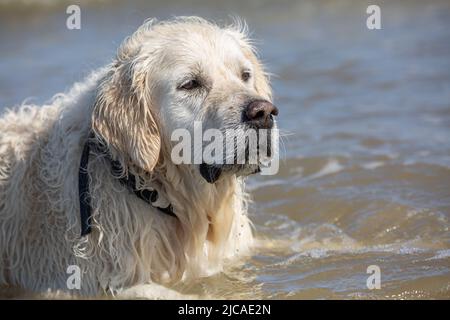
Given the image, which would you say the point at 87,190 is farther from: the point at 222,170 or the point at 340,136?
the point at 340,136

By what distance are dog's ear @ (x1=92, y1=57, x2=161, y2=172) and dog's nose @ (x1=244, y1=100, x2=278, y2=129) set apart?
0.69 metres

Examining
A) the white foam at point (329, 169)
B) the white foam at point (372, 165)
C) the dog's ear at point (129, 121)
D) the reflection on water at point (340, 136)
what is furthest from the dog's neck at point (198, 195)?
the white foam at point (372, 165)

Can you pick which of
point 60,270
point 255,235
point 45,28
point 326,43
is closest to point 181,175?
point 60,270

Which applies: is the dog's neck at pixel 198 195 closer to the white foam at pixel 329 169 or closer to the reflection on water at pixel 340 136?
the reflection on water at pixel 340 136

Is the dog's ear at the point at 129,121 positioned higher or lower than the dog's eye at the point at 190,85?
lower

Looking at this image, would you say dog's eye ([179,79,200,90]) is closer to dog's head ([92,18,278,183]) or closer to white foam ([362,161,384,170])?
dog's head ([92,18,278,183])

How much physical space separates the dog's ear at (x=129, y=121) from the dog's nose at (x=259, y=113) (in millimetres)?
692

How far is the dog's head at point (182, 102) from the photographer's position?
519cm

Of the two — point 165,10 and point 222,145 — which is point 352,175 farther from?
point 165,10

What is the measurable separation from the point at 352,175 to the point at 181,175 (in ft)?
9.19

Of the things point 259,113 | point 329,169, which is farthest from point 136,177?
point 329,169

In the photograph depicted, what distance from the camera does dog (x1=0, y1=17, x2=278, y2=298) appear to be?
17.7ft

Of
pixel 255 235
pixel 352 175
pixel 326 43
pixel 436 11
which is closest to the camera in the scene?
pixel 255 235

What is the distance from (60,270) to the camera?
5.79 metres
